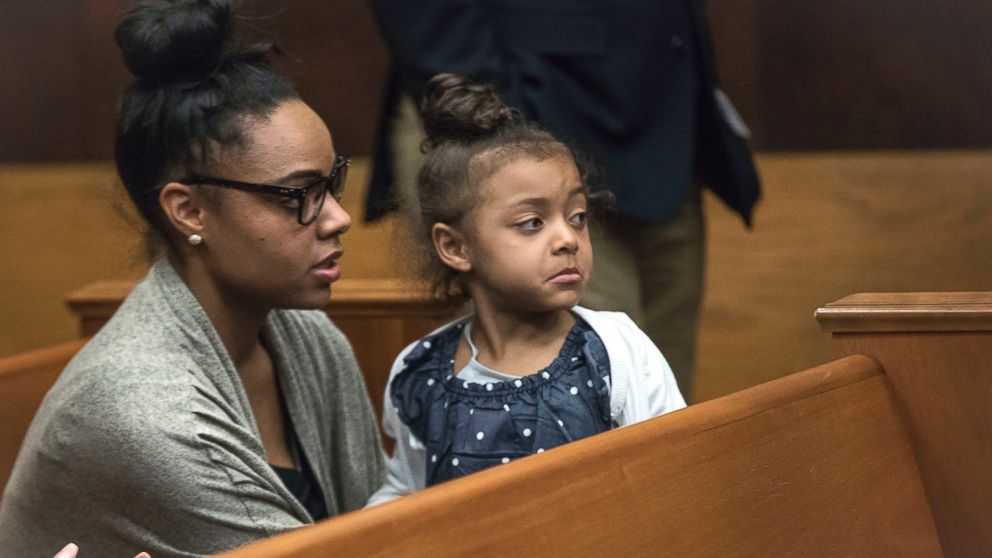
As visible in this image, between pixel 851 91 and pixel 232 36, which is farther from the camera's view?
pixel 851 91

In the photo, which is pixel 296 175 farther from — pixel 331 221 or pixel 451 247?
pixel 451 247

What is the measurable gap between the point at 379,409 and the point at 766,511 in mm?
1586

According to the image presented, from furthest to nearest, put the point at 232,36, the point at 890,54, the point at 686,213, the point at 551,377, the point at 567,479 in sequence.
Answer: the point at 890,54 < the point at 686,213 < the point at 232,36 < the point at 551,377 < the point at 567,479

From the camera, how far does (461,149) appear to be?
7.54 feet

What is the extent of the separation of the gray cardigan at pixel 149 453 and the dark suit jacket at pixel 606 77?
672 mm

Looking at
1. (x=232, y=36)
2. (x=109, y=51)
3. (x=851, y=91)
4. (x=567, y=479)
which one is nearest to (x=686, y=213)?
(x=232, y=36)

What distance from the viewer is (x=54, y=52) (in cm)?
673

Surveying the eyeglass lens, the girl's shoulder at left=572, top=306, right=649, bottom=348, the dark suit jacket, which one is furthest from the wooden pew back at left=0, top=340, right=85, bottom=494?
the girl's shoulder at left=572, top=306, right=649, bottom=348

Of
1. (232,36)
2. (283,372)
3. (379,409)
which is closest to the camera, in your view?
(232,36)

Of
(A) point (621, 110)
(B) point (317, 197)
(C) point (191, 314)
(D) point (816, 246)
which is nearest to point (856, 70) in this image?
(D) point (816, 246)

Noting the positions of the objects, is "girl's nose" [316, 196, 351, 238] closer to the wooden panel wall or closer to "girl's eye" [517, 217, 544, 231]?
"girl's eye" [517, 217, 544, 231]

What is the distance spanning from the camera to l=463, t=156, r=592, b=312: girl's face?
7.13 feet

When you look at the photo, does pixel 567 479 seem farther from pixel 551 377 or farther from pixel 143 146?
pixel 143 146

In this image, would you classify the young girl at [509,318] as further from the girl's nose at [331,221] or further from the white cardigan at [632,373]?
the girl's nose at [331,221]
